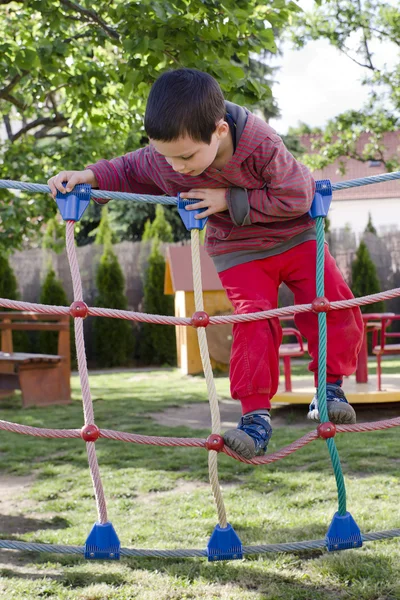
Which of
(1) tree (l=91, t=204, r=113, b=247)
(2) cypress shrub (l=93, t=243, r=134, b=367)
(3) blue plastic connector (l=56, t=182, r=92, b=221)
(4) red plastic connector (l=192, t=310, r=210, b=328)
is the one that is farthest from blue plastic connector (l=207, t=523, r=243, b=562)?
(1) tree (l=91, t=204, r=113, b=247)

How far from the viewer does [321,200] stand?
2277 millimetres

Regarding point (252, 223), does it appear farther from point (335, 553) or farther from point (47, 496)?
point (47, 496)

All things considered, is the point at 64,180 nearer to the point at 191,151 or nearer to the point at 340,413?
the point at 191,151

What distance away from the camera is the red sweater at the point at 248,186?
86.0 inches

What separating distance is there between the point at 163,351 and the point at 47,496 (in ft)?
24.5

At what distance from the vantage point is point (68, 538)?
310 centimetres

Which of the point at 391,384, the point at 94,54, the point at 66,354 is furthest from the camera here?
the point at 94,54

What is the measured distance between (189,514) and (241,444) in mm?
1434

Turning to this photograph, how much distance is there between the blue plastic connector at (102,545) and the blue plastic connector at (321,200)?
1.12 meters

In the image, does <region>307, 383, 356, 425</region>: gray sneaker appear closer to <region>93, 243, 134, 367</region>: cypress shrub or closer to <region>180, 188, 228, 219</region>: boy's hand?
<region>180, 188, 228, 219</region>: boy's hand

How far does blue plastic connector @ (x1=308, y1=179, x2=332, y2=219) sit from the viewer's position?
7.43 ft

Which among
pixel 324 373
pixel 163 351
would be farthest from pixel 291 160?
pixel 163 351

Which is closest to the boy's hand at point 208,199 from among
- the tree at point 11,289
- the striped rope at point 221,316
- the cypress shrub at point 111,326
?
the striped rope at point 221,316

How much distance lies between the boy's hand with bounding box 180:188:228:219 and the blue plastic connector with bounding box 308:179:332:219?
0.27m
